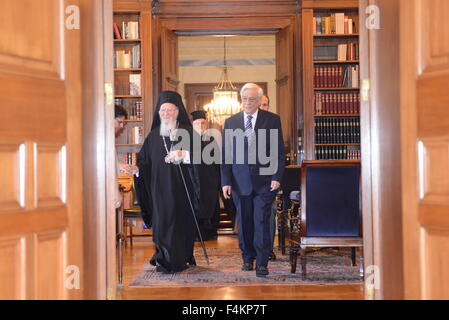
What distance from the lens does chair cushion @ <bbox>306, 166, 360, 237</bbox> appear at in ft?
16.9

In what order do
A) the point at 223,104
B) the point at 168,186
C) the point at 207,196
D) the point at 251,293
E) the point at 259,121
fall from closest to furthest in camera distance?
the point at 251,293
the point at 259,121
the point at 168,186
the point at 207,196
the point at 223,104

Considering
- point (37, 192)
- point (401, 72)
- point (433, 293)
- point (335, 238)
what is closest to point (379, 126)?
point (401, 72)

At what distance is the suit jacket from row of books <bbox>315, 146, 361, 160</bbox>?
267 centimetres

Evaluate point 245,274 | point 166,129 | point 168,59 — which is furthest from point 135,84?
point 245,274

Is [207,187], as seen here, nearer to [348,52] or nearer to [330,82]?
[330,82]

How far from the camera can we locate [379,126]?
3.00 m

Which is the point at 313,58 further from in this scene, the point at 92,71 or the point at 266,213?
the point at 92,71

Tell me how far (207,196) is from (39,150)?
3.58 m

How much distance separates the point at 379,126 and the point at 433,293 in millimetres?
829

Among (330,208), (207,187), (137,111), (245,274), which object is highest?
(137,111)

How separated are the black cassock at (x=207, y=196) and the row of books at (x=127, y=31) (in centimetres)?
231

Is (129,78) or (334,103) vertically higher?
(129,78)

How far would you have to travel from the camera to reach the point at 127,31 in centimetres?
800

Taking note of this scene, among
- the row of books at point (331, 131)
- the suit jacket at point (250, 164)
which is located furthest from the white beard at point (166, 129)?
the row of books at point (331, 131)
